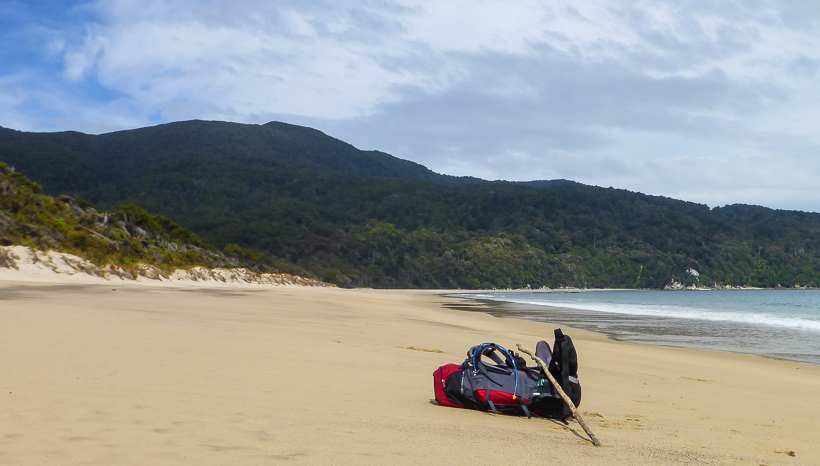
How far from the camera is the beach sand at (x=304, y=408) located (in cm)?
292

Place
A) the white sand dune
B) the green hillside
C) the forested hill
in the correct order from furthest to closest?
the forested hill, the green hillside, the white sand dune

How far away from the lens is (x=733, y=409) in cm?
556

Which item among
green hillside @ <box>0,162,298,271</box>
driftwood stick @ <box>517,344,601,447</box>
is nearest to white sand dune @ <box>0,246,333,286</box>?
green hillside @ <box>0,162,298,271</box>

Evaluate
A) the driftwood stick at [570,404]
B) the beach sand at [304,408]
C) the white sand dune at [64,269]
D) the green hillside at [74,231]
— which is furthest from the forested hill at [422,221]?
the driftwood stick at [570,404]

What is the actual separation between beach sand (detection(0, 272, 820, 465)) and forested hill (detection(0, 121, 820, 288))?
237 ft

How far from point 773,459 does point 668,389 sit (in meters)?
2.85

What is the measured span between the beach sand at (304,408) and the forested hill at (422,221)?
237 feet

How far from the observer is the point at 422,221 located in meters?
115

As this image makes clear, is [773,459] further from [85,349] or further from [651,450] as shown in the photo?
[85,349]

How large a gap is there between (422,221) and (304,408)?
366ft

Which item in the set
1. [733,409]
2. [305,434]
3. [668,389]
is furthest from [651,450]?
[668,389]

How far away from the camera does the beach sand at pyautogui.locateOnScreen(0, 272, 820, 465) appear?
2.92 meters

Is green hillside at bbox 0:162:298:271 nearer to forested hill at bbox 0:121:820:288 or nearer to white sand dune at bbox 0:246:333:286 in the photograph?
white sand dune at bbox 0:246:333:286

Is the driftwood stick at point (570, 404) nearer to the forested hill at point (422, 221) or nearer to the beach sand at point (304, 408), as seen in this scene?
the beach sand at point (304, 408)
